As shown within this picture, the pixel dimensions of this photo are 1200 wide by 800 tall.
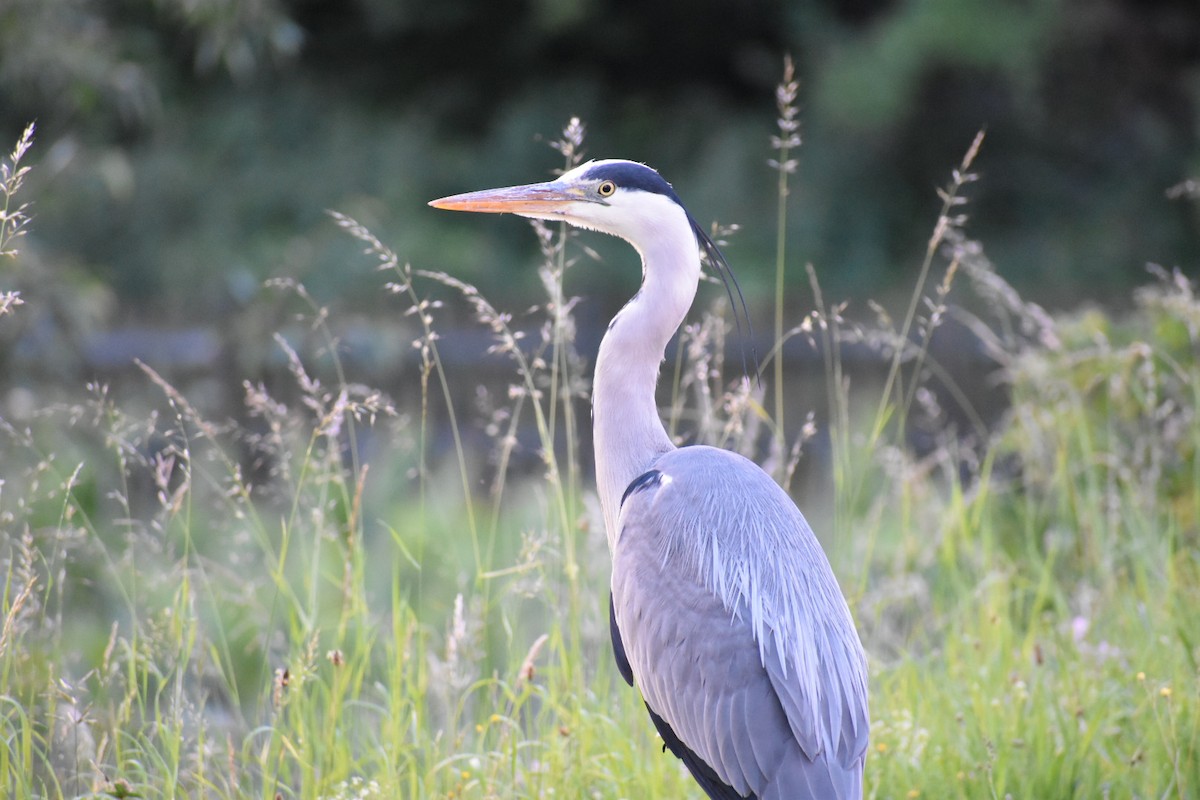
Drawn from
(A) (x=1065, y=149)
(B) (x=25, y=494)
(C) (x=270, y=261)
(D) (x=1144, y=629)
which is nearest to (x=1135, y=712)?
(D) (x=1144, y=629)

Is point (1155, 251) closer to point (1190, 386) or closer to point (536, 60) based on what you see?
point (536, 60)

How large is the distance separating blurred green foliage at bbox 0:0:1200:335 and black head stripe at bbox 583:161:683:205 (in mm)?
5821

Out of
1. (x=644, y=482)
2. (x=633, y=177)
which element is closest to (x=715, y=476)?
(x=644, y=482)

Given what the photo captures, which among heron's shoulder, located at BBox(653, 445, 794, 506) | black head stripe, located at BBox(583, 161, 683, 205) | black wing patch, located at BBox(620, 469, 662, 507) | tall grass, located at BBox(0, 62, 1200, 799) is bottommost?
tall grass, located at BBox(0, 62, 1200, 799)

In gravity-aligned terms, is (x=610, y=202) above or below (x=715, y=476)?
above

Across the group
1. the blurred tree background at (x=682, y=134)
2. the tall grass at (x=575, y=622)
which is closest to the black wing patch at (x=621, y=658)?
the tall grass at (x=575, y=622)

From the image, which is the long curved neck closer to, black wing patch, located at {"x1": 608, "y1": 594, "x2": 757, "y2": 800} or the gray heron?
the gray heron

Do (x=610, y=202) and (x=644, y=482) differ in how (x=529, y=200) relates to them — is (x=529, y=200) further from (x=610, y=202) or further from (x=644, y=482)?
(x=644, y=482)

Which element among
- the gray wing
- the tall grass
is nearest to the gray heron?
the gray wing

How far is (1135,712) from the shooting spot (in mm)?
3088

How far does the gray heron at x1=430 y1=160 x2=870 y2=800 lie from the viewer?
266 cm

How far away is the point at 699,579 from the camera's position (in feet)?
9.24

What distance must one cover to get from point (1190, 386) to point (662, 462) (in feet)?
7.52

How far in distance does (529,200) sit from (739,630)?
1081 mm
